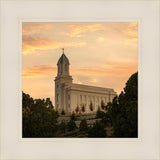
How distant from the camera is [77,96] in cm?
543

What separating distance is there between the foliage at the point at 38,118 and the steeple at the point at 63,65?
0.58 meters

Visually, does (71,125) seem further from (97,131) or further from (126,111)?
(126,111)

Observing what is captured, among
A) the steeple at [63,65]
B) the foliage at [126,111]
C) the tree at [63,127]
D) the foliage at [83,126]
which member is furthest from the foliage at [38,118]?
the foliage at [126,111]

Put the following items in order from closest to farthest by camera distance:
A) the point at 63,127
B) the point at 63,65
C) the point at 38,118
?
the point at 63,65 < the point at 63,127 < the point at 38,118

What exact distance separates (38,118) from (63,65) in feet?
3.50

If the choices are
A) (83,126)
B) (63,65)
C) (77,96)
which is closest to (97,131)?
(83,126)

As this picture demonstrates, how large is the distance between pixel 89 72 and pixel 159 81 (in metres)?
1.20

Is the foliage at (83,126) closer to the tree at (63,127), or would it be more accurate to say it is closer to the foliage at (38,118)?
the tree at (63,127)

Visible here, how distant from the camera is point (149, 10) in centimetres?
511

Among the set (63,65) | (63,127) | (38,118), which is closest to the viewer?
(63,65)

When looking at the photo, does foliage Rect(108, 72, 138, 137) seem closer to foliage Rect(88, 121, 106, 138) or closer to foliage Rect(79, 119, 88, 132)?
foliage Rect(88, 121, 106, 138)

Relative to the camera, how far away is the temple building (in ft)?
17.5

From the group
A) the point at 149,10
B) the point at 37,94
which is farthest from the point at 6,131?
the point at 149,10

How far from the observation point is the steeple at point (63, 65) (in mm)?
5203
